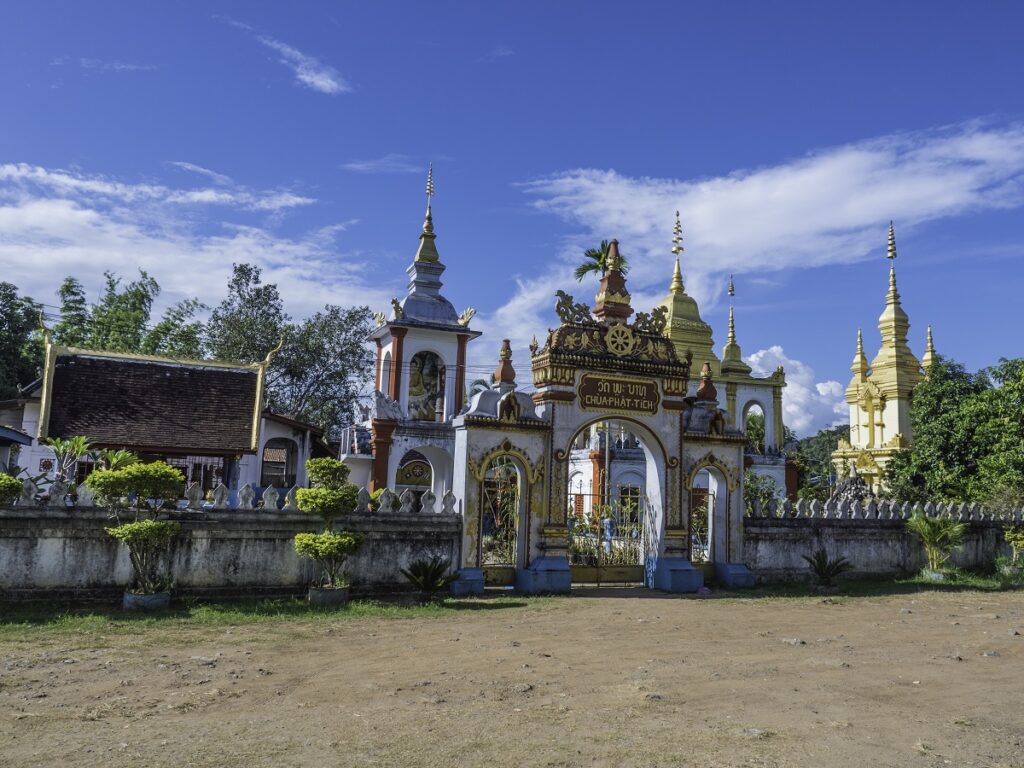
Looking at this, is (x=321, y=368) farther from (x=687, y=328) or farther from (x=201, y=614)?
(x=201, y=614)

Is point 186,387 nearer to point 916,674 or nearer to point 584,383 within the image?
point 584,383

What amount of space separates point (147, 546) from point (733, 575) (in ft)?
39.0

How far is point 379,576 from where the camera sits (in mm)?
15703

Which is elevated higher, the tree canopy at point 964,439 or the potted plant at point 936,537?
the tree canopy at point 964,439

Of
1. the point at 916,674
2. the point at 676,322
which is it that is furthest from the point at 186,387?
the point at 676,322

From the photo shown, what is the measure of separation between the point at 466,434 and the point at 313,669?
7610 mm

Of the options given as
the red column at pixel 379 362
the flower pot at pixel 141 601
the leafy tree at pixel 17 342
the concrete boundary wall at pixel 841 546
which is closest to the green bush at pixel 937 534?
the concrete boundary wall at pixel 841 546

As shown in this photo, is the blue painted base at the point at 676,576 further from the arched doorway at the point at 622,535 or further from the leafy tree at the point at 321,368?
the leafy tree at the point at 321,368

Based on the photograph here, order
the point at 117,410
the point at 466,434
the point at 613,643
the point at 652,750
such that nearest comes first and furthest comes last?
the point at 652,750 → the point at 613,643 → the point at 466,434 → the point at 117,410

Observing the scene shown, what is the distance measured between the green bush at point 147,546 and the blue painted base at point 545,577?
21.3 ft

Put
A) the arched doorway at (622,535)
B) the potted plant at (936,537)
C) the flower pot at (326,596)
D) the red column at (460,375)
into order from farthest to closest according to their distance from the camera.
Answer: the red column at (460,375) → the potted plant at (936,537) → the arched doorway at (622,535) → the flower pot at (326,596)

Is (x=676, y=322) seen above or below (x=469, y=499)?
above

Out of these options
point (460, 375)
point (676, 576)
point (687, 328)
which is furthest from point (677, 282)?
point (676, 576)

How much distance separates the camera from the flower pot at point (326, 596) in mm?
14227
